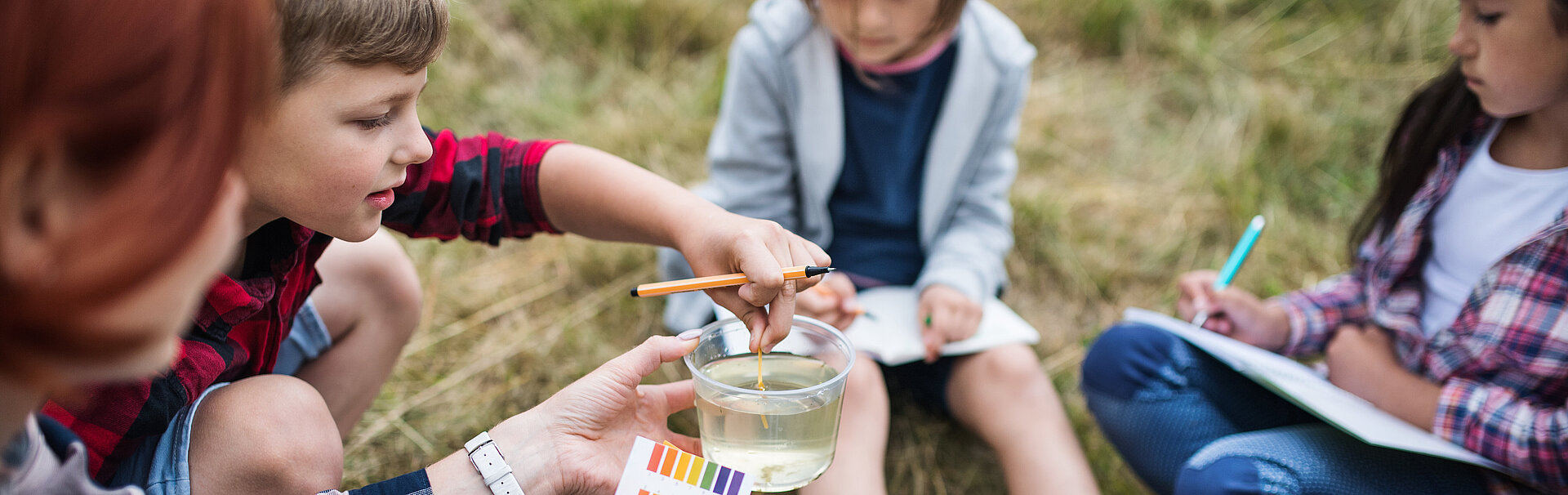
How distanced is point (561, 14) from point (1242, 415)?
1965 millimetres

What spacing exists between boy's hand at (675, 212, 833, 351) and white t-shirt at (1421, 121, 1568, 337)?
91 centimetres

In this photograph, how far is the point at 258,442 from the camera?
3.18 ft

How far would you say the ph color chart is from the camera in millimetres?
1008

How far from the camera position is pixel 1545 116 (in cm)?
132

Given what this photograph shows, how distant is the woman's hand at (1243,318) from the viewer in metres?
1.58

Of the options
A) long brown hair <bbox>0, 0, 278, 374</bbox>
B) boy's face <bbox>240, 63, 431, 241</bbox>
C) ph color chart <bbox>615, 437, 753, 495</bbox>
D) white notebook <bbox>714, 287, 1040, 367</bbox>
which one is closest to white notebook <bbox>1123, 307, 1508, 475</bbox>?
white notebook <bbox>714, 287, 1040, 367</bbox>

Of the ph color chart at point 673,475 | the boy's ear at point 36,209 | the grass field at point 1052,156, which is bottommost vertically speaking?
the grass field at point 1052,156

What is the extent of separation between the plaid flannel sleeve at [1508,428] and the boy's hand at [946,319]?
61 centimetres

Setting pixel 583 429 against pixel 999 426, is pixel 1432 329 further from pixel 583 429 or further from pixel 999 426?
pixel 583 429

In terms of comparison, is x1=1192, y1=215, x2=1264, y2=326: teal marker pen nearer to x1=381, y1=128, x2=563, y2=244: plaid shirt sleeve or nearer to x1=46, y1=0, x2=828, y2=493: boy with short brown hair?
x1=46, y1=0, x2=828, y2=493: boy with short brown hair

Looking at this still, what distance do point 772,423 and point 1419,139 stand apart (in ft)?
3.58

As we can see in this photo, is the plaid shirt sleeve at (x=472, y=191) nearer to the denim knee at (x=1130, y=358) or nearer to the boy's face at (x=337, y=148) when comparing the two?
the boy's face at (x=337, y=148)

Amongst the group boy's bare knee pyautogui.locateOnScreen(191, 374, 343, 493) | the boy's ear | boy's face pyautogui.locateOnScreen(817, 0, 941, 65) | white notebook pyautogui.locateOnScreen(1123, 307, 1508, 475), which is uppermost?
the boy's ear

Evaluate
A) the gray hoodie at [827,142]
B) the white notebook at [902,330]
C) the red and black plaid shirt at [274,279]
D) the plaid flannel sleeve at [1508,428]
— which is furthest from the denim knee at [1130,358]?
the red and black plaid shirt at [274,279]
